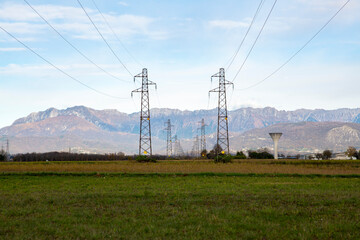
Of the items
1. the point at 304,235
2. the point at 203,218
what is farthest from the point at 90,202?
the point at 304,235

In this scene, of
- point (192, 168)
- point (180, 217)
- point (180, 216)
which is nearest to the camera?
point (180, 217)

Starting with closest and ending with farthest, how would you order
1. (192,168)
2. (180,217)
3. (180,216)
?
1. (180,217)
2. (180,216)
3. (192,168)

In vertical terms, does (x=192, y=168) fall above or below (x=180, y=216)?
above

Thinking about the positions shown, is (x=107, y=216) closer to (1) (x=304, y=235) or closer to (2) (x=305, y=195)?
(1) (x=304, y=235)

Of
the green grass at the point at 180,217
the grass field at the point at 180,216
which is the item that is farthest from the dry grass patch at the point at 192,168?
the green grass at the point at 180,217

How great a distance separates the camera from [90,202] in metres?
19.2

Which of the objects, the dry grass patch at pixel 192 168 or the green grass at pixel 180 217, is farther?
the dry grass patch at pixel 192 168

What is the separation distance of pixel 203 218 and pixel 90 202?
7.12 m

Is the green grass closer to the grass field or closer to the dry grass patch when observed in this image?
the grass field

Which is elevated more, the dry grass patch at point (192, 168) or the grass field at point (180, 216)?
the dry grass patch at point (192, 168)

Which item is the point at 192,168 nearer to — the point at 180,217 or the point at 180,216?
the point at 180,216

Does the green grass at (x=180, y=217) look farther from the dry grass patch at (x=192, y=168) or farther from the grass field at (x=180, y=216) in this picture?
the dry grass patch at (x=192, y=168)

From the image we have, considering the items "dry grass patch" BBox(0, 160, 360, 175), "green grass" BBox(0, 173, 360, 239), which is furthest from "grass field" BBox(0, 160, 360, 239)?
"dry grass patch" BBox(0, 160, 360, 175)

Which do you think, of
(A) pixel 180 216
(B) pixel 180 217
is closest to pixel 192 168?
(A) pixel 180 216
